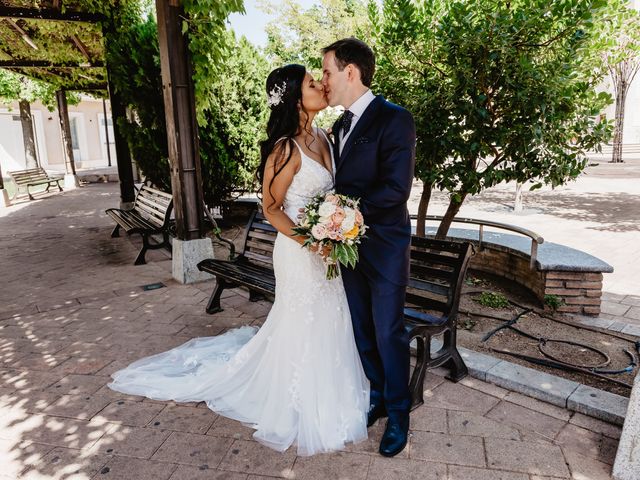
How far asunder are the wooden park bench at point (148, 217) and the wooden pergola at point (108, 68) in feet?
4.27

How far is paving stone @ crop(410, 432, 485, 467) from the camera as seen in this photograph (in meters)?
2.62

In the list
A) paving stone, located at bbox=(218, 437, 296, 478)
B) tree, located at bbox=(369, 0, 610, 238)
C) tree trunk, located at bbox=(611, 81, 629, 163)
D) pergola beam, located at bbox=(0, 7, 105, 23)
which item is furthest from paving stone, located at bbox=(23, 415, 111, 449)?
tree trunk, located at bbox=(611, 81, 629, 163)

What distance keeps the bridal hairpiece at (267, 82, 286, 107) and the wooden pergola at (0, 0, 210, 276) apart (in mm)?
3173

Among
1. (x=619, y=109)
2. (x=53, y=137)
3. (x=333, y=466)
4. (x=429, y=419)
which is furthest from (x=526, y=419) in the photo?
(x=53, y=137)

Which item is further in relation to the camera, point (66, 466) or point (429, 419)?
point (429, 419)

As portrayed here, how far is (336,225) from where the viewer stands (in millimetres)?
2486

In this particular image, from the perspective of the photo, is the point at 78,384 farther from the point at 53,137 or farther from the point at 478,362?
the point at 53,137

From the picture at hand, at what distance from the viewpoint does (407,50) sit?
4.78 meters

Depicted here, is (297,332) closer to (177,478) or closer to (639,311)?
(177,478)

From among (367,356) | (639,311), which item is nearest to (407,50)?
(367,356)

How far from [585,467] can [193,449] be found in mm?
2155

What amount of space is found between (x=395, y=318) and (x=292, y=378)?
0.78 metres

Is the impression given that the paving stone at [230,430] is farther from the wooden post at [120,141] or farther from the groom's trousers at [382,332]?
the wooden post at [120,141]

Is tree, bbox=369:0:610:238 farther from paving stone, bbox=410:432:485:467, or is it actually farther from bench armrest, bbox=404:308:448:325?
paving stone, bbox=410:432:485:467
